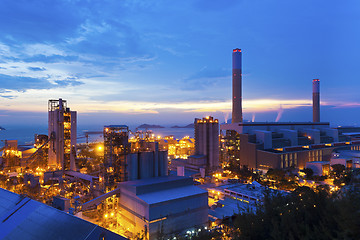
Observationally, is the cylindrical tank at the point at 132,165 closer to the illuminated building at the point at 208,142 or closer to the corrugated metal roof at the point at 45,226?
the corrugated metal roof at the point at 45,226

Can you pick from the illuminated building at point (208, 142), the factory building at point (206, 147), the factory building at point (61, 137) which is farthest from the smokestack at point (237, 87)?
the factory building at point (61, 137)

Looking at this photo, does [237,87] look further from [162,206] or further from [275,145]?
[162,206]

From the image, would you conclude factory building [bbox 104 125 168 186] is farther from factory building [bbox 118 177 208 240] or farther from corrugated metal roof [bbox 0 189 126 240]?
corrugated metal roof [bbox 0 189 126 240]

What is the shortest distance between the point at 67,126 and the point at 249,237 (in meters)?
31.9

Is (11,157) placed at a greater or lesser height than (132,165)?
lesser

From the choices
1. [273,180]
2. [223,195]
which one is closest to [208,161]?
[273,180]

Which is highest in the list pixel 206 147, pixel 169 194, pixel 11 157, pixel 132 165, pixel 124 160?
pixel 124 160

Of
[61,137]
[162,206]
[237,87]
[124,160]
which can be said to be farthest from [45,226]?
[237,87]

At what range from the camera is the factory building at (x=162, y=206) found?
16156 mm

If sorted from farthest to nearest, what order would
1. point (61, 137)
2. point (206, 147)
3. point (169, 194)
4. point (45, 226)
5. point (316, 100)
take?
point (316, 100) → point (206, 147) → point (61, 137) → point (169, 194) → point (45, 226)

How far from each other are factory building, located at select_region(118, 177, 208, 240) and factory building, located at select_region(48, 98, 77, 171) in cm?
1735

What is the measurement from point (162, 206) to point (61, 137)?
22.4m

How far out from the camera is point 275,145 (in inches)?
1741

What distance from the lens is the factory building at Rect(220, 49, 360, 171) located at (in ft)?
128
